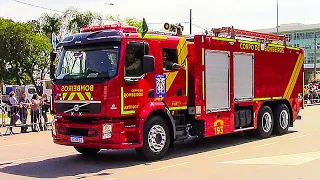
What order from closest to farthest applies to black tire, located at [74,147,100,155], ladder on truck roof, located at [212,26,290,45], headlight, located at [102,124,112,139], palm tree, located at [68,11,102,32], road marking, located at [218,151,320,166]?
headlight, located at [102,124,112,139] → road marking, located at [218,151,320,166] → black tire, located at [74,147,100,155] → ladder on truck roof, located at [212,26,290,45] → palm tree, located at [68,11,102,32]

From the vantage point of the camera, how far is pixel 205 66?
37.4 ft

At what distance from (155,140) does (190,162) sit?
893 millimetres

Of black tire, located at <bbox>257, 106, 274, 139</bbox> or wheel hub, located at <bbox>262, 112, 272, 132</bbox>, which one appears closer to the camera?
black tire, located at <bbox>257, 106, 274, 139</bbox>

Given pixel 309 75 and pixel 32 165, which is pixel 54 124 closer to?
pixel 32 165

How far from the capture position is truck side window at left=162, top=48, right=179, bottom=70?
34.1 ft

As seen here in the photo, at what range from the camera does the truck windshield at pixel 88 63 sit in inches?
373

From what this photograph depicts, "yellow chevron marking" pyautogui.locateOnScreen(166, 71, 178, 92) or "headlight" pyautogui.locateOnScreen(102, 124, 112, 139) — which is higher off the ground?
"yellow chevron marking" pyautogui.locateOnScreen(166, 71, 178, 92)

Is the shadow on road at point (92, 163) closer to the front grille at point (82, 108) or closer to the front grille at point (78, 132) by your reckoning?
the front grille at point (78, 132)

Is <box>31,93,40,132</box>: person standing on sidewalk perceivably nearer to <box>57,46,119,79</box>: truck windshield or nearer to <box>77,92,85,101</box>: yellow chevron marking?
<box>57,46,119,79</box>: truck windshield

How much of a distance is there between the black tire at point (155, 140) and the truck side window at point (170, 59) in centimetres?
117

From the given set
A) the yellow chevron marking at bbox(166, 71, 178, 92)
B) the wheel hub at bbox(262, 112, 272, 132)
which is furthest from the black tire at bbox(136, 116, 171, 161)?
the wheel hub at bbox(262, 112, 272, 132)

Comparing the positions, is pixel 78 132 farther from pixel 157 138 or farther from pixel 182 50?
pixel 182 50

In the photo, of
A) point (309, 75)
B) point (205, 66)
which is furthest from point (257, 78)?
point (309, 75)

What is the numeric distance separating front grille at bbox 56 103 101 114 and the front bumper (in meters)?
0.26
